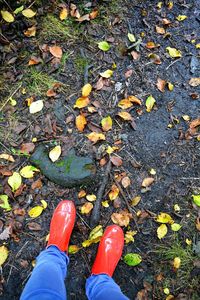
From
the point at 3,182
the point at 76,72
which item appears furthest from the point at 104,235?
the point at 76,72

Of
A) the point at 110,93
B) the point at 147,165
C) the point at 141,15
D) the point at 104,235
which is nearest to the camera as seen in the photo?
the point at 104,235

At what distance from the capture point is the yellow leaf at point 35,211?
2689 millimetres

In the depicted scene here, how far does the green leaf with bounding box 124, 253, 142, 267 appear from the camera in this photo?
2.62 metres

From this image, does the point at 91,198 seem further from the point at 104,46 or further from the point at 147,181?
the point at 104,46

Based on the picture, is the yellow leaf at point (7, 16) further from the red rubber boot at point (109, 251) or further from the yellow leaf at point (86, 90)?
the red rubber boot at point (109, 251)

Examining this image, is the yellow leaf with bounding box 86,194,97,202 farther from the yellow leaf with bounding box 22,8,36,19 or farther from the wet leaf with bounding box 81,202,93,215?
the yellow leaf with bounding box 22,8,36,19

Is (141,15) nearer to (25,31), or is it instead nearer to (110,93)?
(110,93)

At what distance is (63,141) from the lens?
2.88 metres

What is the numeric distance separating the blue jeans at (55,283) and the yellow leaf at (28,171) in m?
0.62

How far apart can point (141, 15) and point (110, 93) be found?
0.93m

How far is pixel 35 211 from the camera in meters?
2.70

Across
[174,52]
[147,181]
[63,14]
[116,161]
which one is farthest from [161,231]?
[63,14]

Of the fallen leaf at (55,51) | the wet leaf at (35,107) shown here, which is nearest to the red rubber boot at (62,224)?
the wet leaf at (35,107)

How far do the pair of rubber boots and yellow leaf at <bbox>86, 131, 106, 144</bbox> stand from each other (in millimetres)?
569
